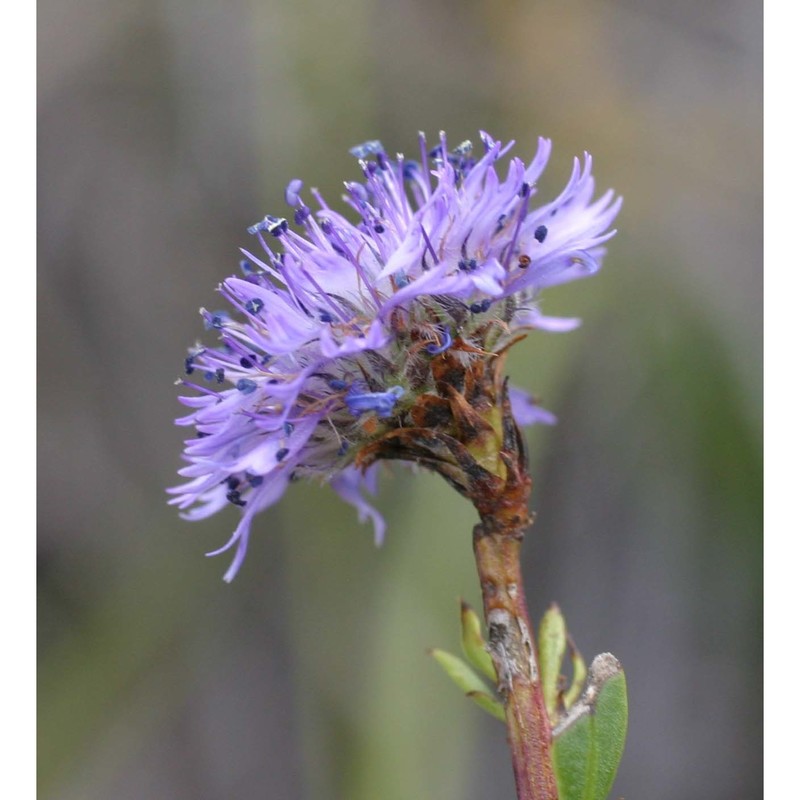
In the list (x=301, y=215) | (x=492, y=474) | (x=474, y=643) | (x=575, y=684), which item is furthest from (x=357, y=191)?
(x=575, y=684)

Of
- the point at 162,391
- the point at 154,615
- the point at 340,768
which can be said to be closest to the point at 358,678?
the point at 340,768

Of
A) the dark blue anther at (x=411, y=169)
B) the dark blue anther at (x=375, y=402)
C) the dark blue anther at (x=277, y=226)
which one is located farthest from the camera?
the dark blue anther at (x=411, y=169)

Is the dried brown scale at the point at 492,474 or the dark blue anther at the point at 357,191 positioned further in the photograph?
the dark blue anther at the point at 357,191

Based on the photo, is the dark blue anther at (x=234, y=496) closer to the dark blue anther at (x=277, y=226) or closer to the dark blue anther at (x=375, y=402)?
the dark blue anther at (x=375, y=402)

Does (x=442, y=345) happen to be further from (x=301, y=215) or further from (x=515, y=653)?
(x=515, y=653)

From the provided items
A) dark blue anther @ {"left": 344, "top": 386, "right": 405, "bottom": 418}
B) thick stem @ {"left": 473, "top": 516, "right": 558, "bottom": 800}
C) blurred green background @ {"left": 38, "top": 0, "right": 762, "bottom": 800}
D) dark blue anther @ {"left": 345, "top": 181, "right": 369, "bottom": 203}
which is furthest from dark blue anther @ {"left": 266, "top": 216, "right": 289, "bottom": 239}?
blurred green background @ {"left": 38, "top": 0, "right": 762, "bottom": 800}

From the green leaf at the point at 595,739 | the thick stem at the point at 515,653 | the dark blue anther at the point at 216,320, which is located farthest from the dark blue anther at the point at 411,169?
the green leaf at the point at 595,739
